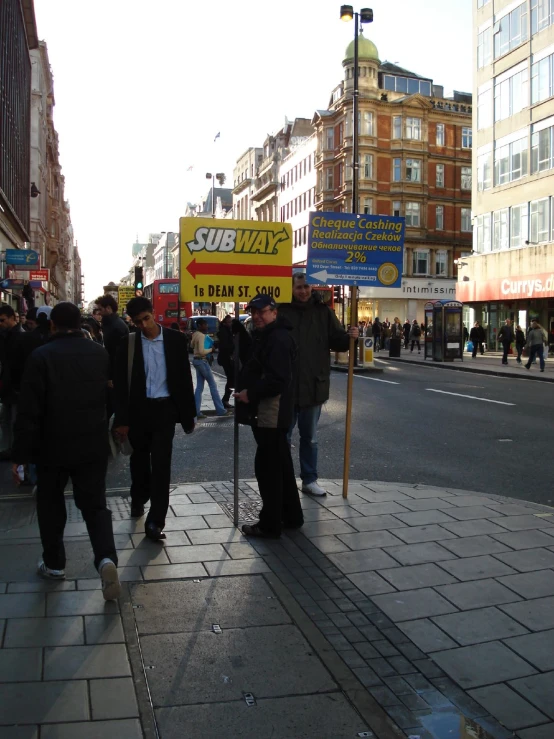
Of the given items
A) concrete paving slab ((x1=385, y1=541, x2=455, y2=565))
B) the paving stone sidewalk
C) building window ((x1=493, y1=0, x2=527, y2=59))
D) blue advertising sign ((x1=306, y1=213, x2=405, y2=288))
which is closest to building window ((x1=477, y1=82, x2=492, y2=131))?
building window ((x1=493, y1=0, x2=527, y2=59))

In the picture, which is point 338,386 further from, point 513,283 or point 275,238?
point 513,283

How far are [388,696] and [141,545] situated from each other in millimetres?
2561

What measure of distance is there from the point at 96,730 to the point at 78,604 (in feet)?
4.61

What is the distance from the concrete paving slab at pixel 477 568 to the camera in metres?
4.88

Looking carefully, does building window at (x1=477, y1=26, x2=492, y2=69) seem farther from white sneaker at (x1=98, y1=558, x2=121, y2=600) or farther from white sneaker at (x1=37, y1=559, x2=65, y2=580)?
white sneaker at (x1=98, y1=558, x2=121, y2=600)

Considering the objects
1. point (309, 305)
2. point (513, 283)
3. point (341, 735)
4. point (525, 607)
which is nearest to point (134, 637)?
point (341, 735)

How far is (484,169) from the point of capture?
40125 mm

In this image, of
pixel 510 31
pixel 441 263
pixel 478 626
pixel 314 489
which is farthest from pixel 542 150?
pixel 478 626

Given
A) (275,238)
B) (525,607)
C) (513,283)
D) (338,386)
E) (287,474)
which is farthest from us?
(513,283)

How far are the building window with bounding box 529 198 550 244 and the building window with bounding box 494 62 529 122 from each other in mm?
4943

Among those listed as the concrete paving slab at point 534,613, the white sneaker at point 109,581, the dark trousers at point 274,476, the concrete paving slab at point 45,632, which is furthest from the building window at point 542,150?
the concrete paving slab at point 45,632

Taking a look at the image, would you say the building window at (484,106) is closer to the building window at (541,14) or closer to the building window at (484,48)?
the building window at (484,48)

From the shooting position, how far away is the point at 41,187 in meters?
60.2

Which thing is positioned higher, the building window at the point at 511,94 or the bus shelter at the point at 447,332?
the building window at the point at 511,94
